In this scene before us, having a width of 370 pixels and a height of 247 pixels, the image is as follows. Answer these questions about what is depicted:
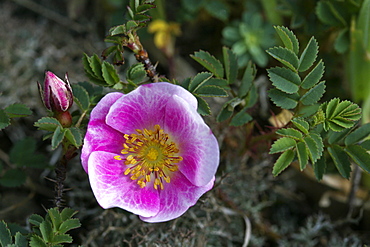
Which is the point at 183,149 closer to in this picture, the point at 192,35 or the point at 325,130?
the point at 325,130

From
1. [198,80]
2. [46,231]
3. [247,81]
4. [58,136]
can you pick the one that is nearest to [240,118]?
[247,81]

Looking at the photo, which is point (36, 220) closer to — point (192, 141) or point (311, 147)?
point (192, 141)

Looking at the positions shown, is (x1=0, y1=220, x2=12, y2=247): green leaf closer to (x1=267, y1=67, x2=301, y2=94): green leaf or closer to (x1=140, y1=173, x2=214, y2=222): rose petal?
(x1=140, y1=173, x2=214, y2=222): rose petal

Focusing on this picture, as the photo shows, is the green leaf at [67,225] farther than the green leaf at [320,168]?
No

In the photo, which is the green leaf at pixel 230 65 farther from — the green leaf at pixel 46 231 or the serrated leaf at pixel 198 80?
the green leaf at pixel 46 231

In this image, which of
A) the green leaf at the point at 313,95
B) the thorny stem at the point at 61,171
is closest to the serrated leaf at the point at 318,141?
the green leaf at the point at 313,95

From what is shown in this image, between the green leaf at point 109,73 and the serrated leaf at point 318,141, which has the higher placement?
the green leaf at point 109,73

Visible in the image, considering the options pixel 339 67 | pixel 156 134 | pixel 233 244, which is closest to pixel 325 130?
pixel 156 134
